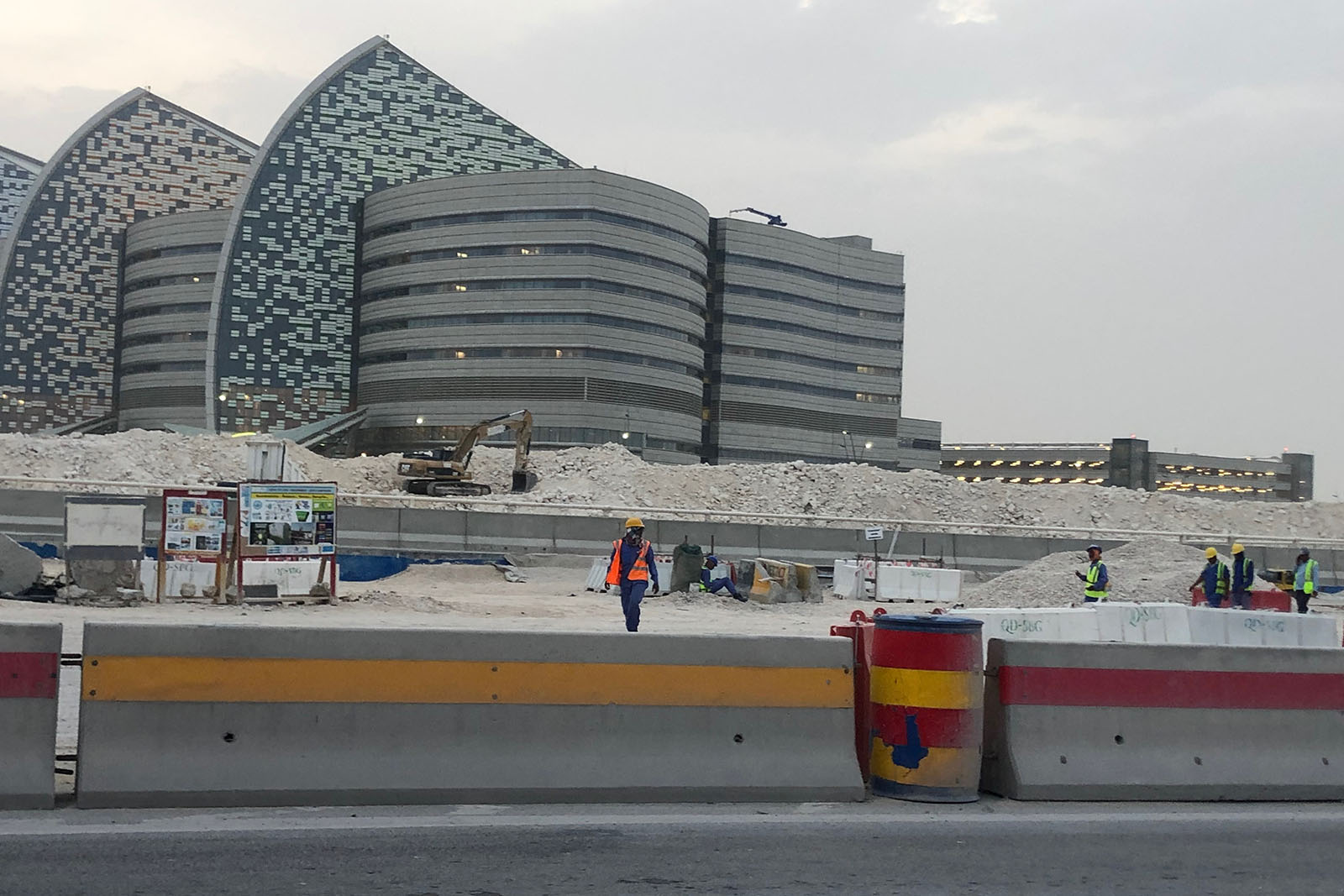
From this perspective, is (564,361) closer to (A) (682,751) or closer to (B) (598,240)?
(B) (598,240)

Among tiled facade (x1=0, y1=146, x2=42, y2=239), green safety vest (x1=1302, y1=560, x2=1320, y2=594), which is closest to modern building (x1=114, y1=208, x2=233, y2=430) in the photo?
tiled facade (x1=0, y1=146, x2=42, y2=239)

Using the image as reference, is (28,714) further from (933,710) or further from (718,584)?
(718,584)

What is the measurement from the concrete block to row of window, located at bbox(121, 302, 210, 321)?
86.6 m

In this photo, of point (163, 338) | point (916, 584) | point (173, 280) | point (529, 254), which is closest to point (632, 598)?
point (916, 584)

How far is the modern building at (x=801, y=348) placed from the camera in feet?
346

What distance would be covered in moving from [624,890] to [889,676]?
262 centimetres

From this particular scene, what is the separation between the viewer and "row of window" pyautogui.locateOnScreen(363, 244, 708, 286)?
9350 cm

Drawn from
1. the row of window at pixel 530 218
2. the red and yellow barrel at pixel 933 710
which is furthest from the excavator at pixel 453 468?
the row of window at pixel 530 218

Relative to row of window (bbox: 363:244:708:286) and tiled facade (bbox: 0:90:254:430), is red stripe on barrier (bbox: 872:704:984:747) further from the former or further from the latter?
tiled facade (bbox: 0:90:254:430)

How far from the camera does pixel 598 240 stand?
9369cm

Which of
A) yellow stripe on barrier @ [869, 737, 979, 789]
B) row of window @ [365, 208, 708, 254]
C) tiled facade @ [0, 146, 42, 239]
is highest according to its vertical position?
tiled facade @ [0, 146, 42, 239]

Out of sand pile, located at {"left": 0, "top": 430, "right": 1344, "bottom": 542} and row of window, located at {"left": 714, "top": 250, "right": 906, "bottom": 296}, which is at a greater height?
row of window, located at {"left": 714, "top": 250, "right": 906, "bottom": 296}

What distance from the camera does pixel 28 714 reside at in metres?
6.09

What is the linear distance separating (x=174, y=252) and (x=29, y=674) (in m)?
107
